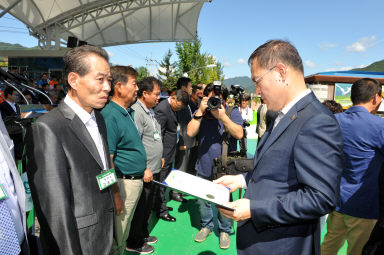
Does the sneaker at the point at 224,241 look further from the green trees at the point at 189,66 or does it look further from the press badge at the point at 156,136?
the green trees at the point at 189,66

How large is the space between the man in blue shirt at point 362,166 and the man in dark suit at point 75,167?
2226 millimetres

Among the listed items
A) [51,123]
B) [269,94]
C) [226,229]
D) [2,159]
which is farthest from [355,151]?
[2,159]

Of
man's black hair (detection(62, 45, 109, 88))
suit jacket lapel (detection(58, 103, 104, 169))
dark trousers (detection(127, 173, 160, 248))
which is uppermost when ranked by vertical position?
man's black hair (detection(62, 45, 109, 88))

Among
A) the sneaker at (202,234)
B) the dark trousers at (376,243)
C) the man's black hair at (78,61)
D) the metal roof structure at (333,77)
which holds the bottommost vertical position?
the sneaker at (202,234)

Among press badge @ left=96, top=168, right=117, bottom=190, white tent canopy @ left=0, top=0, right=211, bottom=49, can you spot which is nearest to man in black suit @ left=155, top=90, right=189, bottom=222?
press badge @ left=96, top=168, right=117, bottom=190

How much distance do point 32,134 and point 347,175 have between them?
271 cm

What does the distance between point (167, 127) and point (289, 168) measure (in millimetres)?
3106

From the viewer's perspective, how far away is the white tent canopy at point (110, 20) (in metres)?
19.1

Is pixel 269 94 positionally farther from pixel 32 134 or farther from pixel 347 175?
pixel 347 175

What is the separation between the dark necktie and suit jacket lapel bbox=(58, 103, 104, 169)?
0.56 metres

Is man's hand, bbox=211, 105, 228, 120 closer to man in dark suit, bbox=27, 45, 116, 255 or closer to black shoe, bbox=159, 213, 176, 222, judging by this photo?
man in dark suit, bbox=27, 45, 116, 255

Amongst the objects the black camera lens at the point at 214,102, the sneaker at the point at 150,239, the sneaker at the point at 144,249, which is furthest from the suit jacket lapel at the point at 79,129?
the sneaker at the point at 150,239

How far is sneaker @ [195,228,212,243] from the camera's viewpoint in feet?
10.7

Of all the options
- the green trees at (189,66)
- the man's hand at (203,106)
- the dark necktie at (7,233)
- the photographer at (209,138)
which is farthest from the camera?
the green trees at (189,66)
